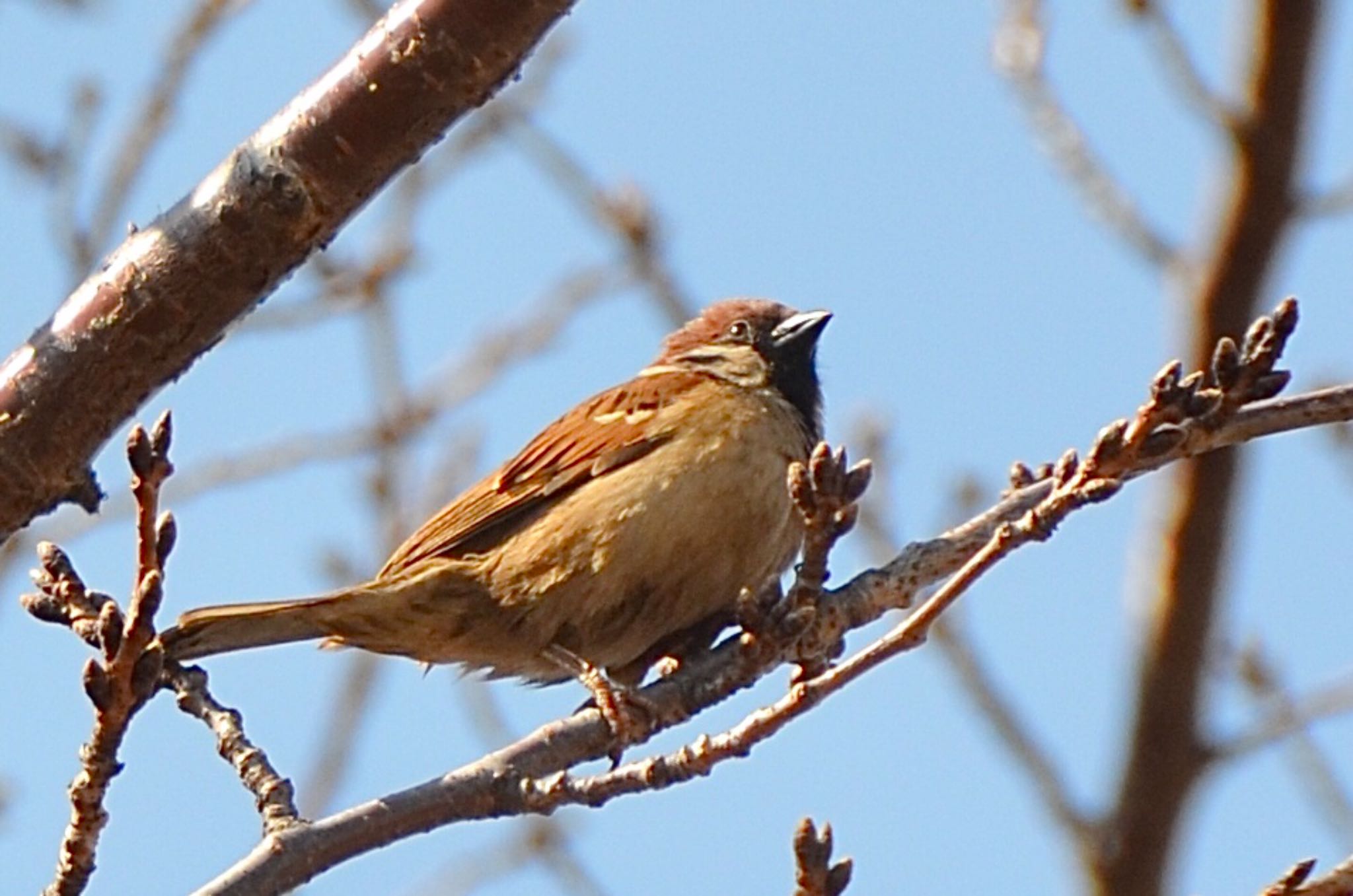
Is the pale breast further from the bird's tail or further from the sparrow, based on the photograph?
the bird's tail

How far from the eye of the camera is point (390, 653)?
4.64 metres

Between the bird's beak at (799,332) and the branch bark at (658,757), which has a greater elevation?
the bird's beak at (799,332)

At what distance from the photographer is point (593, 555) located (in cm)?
456

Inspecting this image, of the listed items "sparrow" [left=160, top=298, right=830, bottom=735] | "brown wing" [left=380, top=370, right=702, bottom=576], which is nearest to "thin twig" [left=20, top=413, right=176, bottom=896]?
"sparrow" [left=160, top=298, right=830, bottom=735]

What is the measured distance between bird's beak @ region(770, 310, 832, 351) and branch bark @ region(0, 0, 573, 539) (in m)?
2.69

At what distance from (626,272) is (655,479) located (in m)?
1.05

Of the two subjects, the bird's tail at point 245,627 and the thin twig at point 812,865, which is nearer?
the thin twig at point 812,865

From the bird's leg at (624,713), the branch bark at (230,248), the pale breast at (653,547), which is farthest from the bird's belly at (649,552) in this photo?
the branch bark at (230,248)

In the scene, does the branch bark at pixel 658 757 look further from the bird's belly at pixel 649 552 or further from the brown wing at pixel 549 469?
the brown wing at pixel 549 469

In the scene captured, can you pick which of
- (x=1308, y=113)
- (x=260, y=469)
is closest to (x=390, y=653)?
(x=260, y=469)

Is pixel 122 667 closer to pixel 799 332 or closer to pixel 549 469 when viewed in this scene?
pixel 549 469

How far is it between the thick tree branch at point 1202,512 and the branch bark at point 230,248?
1.28 meters

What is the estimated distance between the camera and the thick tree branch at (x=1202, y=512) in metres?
3.20

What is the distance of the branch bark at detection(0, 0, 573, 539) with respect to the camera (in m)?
2.88
